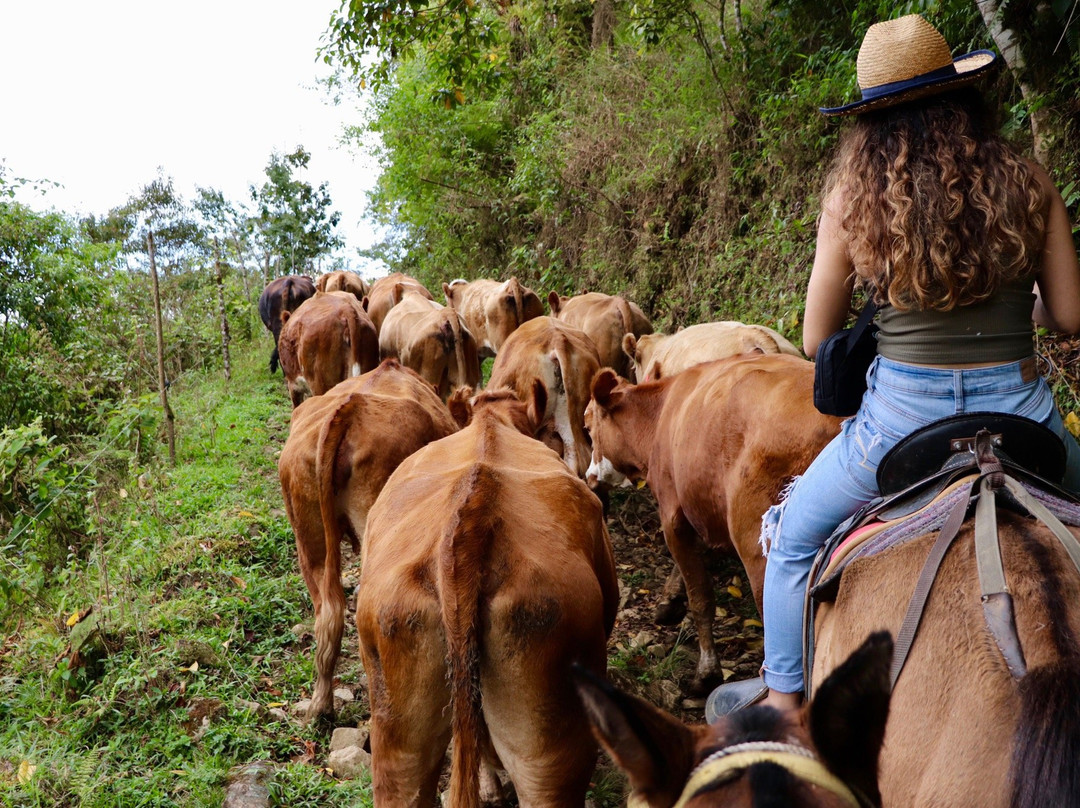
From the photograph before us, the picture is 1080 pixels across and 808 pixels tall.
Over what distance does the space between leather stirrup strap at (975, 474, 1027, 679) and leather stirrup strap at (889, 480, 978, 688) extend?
0.05 m

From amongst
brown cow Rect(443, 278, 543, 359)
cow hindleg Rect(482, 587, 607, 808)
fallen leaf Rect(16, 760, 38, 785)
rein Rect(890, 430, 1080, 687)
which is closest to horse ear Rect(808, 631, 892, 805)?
rein Rect(890, 430, 1080, 687)

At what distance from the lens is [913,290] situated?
7.54 feet

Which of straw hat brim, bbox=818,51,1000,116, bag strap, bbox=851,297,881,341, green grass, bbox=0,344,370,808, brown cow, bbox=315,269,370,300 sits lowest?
green grass, bbox=0,344,370,808

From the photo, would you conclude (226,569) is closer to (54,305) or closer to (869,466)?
(869,466)

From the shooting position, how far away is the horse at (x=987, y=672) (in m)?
1.48

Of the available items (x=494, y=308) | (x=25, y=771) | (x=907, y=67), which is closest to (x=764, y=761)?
(x=907, y=67)

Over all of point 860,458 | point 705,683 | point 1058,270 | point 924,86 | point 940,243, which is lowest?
point 705,683

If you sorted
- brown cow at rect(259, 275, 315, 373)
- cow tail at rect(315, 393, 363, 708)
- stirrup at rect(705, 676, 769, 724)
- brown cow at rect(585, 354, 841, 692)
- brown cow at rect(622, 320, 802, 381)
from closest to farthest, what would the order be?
stirrup at rect(705, 676, 769, 724)
brown cow at rect(585, 354, 841, 692)
cow tail at rect(315, 393, 363, 708)
brown cow at rect(622, 320, 802, 381)
brown cow at rect(259, 275, 315, 373)

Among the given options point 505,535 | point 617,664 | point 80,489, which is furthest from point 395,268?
point 505,535

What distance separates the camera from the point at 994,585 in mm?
1739

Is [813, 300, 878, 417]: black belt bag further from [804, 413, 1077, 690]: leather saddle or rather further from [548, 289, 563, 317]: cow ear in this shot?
[548, 289, 563, 317]: cow ear

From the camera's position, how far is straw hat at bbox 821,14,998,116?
2.32 m

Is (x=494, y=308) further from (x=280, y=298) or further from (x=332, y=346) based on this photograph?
(x=280, y=298)

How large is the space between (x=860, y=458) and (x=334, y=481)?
3088 millimetres
